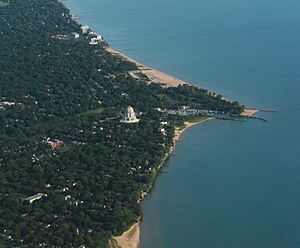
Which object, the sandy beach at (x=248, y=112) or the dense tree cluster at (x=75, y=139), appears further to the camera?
the sandy beach at (x=248, y=112)

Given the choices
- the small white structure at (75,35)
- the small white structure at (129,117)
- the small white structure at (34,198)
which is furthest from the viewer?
the small white structure at (75,35)

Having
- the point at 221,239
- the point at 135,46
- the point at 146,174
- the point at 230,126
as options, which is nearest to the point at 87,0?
the point at 135,46

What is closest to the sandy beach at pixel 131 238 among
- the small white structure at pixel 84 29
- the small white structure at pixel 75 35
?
the small white structure at pixel 75 35

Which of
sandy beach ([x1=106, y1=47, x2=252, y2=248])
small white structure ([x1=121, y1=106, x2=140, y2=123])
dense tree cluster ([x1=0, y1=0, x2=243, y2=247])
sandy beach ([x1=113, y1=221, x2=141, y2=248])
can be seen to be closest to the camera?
sandy beach ([x1=113, y1=221, x2=141, y2=248])

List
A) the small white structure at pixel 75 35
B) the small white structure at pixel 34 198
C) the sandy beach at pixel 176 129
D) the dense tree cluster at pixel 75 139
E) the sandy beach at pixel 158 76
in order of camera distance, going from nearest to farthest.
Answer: the sandy beach at pixel 176 129 < the dense tree cluster at pixel 75 139 < the small white structure at pixel 34 198 < the sandy beach at pixel 158 76 < the small white structure at pixel 75 35

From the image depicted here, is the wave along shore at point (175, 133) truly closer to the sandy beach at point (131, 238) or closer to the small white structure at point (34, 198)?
the sandy beach at point (131, 238)

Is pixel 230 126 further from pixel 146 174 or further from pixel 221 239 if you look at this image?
pixel 221 239

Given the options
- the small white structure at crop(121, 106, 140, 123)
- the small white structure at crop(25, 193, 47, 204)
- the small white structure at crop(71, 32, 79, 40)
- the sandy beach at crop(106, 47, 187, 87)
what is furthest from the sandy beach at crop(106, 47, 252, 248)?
the small white structure at crop(71, 32, 79, 40)

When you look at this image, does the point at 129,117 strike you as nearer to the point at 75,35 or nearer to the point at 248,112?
the point at 248,112

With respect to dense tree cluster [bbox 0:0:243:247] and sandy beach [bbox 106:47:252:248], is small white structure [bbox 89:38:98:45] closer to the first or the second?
dense tree cluster [bbox 0:0:243:247]
